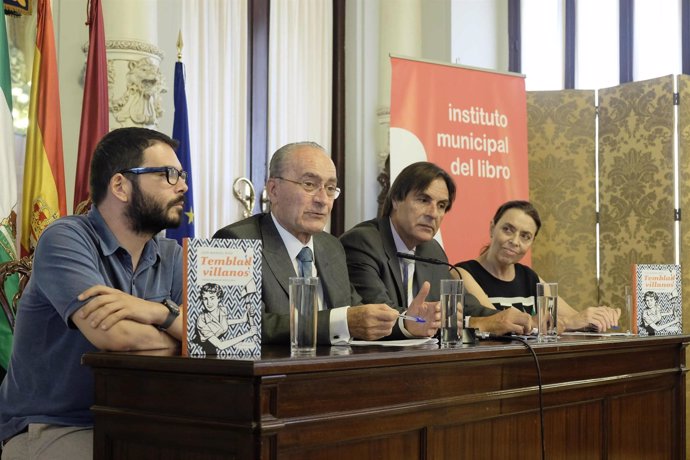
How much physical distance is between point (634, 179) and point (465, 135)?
105 cm

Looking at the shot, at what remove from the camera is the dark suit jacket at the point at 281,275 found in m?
2.31

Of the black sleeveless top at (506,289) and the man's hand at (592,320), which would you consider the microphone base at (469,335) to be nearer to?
the man's hand at (592,320)

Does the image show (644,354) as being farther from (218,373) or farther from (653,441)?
(218,373)

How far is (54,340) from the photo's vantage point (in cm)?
207

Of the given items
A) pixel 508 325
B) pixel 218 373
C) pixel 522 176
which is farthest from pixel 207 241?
pixel 522 176

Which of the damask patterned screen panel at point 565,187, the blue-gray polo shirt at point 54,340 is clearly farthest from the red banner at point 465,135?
the blue-gray polo shirt at point 54,340

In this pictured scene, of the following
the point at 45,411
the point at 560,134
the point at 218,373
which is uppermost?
the point at 560,134

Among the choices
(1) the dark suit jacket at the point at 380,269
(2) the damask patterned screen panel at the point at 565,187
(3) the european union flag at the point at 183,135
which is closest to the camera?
(1) the dark suit jacket at the point at 380,269

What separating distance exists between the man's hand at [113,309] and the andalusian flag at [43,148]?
5.94 feet

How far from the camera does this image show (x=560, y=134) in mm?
5594

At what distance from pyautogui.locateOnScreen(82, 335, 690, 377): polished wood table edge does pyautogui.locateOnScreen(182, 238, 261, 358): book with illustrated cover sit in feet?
0.20

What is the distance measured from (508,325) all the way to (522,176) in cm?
270

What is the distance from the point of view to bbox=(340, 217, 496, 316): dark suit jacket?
299cm

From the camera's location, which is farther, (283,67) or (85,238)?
(283,67)
